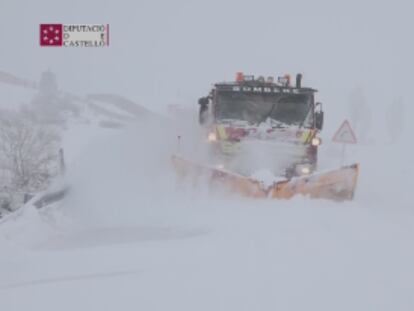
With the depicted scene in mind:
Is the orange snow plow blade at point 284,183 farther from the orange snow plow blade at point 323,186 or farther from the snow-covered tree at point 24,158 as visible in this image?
the snow-covered tree at point 24,158

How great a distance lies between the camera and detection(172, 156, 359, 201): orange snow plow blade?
23.8 ft

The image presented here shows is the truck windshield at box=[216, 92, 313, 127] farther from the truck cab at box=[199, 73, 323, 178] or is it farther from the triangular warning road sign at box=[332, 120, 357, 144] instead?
the triangular warning road sign at box=[332, 120, 357, 144]

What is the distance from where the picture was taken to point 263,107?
929cm

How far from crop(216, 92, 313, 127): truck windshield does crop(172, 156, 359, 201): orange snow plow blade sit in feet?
5.62

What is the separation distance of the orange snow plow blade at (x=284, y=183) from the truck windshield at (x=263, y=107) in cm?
171

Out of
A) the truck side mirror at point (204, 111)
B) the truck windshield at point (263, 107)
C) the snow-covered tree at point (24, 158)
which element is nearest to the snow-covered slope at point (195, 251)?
the truck side mirror at point (204, 111)

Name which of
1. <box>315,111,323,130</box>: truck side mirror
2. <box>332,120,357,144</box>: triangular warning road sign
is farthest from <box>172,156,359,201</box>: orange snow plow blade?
<box>332,120,357,144</box>: triangular warning road sign

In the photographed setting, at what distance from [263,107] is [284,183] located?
96.0 inches

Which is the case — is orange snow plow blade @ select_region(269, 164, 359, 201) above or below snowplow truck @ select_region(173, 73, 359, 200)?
below

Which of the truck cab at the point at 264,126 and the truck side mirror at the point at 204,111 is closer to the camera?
the truck cab at the point at 264,126

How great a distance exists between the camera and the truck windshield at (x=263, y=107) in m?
9.20

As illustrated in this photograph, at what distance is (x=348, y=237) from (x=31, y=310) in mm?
3539

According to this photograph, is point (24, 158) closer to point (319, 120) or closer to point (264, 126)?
point (264, 126)

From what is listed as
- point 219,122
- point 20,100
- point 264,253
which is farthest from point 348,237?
point 20,100
